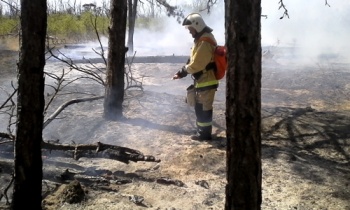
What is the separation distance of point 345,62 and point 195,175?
12.5 m

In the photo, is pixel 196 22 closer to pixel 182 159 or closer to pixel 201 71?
pixel 201 71

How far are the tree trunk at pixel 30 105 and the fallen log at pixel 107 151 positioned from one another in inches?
47.0

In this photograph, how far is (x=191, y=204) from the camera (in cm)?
380

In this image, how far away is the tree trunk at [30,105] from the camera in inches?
121

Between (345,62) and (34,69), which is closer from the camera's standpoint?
(34,69)

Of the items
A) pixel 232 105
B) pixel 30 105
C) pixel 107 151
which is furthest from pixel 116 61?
pixel 232 105

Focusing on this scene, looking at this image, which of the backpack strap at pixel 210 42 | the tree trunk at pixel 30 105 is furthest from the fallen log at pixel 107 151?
the backpack strap at pixel 210 42

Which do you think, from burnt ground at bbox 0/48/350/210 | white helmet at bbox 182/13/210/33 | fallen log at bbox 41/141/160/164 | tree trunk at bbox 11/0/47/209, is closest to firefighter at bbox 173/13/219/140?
white helmet at bbox 182/13/210/33

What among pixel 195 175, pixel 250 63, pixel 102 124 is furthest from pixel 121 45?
pixel 250 63

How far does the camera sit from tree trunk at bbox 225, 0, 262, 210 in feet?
7.79

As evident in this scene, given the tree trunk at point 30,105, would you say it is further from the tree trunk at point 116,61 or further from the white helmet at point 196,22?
the tree trunk at point 116,61

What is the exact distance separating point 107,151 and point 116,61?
7.95ft

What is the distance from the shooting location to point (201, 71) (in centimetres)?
556

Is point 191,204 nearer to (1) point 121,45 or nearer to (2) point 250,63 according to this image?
(2) point 250,63
